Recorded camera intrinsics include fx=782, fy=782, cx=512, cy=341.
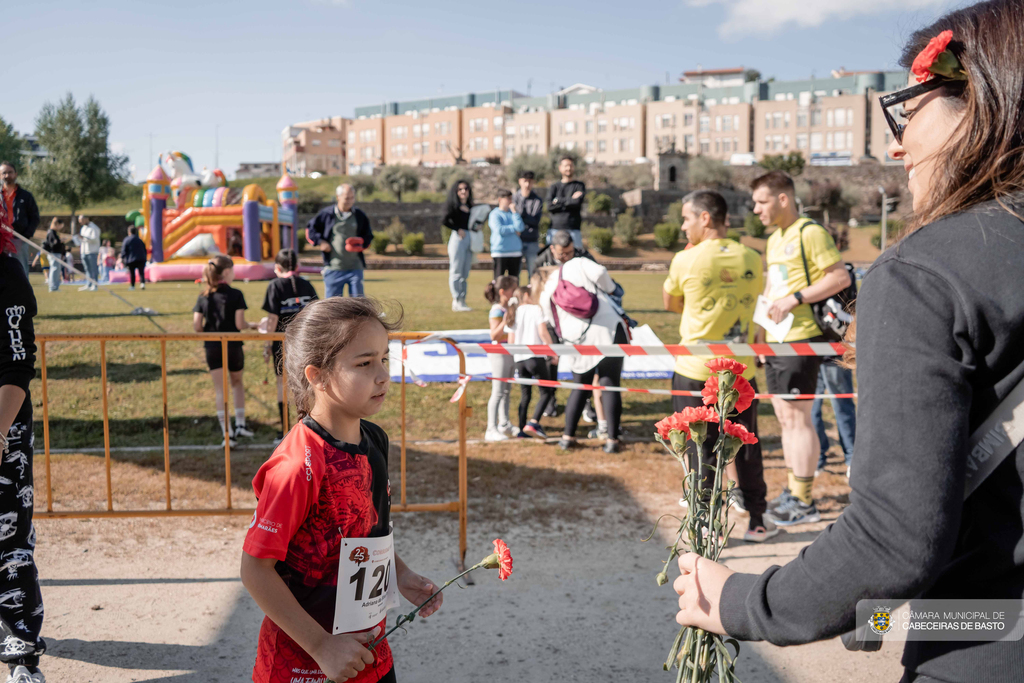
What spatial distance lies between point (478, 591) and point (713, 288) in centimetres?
227

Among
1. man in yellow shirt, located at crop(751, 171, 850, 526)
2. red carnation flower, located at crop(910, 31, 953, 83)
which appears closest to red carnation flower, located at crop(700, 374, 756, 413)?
red carnation flower, located at crop(910, 31, 953, 83)

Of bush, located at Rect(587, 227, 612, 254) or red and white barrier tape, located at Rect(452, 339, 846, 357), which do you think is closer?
red and white barrier tape, located at Rect(452, 339, 846, 357)

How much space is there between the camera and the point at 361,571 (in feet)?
6.58

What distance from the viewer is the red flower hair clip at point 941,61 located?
107 centimetres

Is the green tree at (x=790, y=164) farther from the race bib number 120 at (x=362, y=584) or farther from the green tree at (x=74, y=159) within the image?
the race bib number 120 at (x=362, y=584)

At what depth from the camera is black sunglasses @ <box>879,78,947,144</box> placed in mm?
1125

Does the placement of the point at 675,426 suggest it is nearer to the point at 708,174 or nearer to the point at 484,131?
the point at 708,174

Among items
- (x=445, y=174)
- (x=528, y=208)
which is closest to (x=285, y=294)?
(x=528, y=208)

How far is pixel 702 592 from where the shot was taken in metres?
1.23

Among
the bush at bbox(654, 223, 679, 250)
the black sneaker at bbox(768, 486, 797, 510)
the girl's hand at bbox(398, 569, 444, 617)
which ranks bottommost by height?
the black sneaker at bbox(768, 486, 797, 510)

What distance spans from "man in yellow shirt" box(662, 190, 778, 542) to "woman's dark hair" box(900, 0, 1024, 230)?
3634 millimetres

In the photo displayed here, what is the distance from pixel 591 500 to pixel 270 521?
3912 mm

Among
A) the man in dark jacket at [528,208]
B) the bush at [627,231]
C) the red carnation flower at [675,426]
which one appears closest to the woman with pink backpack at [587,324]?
the red carnation flower at [675,426]

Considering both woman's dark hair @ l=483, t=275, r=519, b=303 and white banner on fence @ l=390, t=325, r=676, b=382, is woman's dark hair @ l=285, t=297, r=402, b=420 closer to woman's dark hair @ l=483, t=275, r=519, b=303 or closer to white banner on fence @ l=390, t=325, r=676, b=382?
woman's dark hair @ l=483, t=275, r=519, b=303
